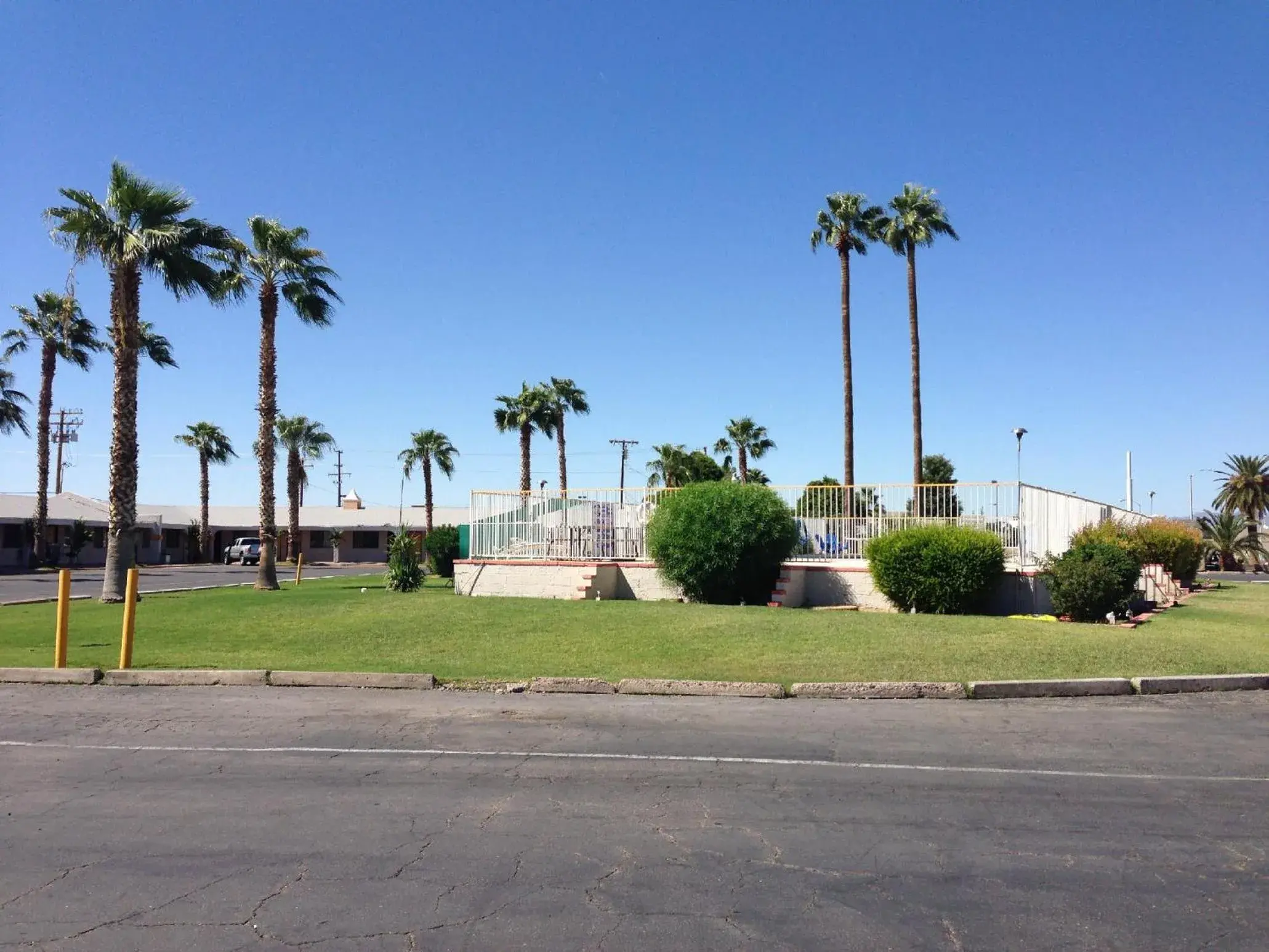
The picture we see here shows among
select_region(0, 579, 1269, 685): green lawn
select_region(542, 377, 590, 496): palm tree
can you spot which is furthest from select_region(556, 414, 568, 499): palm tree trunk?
select_region(0, 579, 1269, 685): green lawn

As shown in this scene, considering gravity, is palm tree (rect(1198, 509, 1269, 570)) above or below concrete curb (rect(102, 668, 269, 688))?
above

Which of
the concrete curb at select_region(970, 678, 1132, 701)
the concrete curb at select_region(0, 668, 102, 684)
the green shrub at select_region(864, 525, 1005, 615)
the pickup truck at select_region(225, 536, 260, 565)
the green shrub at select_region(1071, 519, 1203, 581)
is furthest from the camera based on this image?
the pickup truck at select_region(225, 536, 260, 565)

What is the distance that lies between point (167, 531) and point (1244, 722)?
71.1 meters

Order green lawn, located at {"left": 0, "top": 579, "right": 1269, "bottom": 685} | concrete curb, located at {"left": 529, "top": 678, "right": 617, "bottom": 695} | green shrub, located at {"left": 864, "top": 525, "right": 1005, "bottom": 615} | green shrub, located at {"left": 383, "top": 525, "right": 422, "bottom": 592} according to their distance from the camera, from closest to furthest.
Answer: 1. concrete curb, located at {"left": 529, "top": 678, "right": 617, "bottom": 695}
2. green lawn, located at {"left": 0, "top": 579, "right": 1269, "bottom": 685}
3. green shrub, located at {"left": 864, "top": 525, "right": 1005, "bottom": 615}
4. green shrub, located at {"left": 383, "top": 525, "right": 422, "bottom": 592}

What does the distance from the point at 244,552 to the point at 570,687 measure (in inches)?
2226

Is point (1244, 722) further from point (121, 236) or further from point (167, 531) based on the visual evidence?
point (167, 531)

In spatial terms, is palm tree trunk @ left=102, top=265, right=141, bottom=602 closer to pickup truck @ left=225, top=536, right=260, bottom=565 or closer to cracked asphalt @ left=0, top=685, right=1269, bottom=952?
cracked asphalt @ left=0, top=685, right=1269, bottom=952

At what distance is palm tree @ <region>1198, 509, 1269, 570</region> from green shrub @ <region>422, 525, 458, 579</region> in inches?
1891

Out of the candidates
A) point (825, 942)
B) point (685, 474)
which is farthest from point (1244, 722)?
point (685, 474)

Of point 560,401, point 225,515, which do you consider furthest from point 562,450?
point 225,515

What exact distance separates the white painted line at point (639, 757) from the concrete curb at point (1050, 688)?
12.8 feet

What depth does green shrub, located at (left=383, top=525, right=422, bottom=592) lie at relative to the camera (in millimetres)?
26234

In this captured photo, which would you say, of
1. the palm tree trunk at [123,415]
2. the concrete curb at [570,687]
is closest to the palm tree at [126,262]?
the palm tree trunk at [123,415]

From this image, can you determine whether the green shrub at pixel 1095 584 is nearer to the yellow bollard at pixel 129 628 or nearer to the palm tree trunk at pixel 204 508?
the yellow bollard at pixel 129 628
